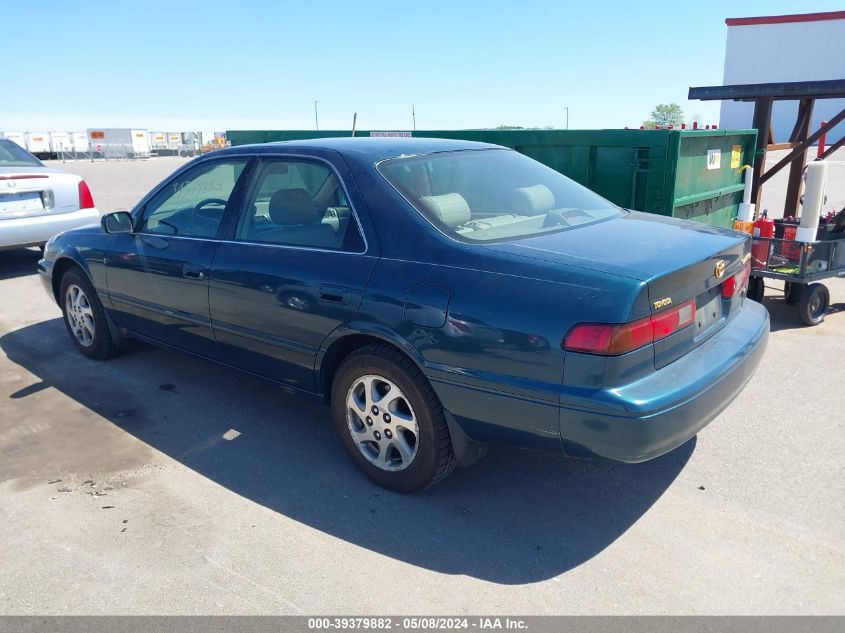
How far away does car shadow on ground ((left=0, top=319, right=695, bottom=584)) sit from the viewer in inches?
120

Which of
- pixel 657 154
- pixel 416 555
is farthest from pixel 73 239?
pixel 657 154

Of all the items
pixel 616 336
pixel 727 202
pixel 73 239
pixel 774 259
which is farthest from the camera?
pixel 727 202

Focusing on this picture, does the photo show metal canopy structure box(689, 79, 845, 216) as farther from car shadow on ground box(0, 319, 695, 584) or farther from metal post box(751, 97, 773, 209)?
car shadow on ground box(0, 319, 695, 584)

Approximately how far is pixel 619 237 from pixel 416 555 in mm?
1725

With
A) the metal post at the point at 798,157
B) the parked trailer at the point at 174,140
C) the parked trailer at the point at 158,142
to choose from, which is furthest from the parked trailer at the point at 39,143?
the metal post at the point at 798,157

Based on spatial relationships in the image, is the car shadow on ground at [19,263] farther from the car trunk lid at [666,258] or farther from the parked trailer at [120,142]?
the parked trailer at [120,142]

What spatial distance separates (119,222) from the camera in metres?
4.69

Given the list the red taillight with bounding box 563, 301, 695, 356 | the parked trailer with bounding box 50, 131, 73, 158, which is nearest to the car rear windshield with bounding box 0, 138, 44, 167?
the red taillight with bounding box 563, 301, 695, 356

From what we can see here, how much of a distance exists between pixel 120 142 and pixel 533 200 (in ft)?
219

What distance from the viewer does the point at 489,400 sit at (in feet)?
9.66

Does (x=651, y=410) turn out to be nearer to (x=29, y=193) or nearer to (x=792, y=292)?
(x=792, y=292)

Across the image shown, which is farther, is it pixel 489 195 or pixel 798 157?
pixel 798 157

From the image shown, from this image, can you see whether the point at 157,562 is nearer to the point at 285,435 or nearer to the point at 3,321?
the point at 285,435

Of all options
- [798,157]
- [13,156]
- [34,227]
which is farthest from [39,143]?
[798,157]
